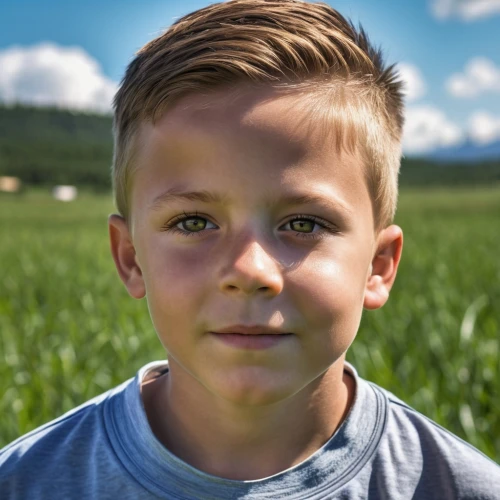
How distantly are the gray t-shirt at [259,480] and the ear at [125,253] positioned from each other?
0.63 ft

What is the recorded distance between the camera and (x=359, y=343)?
10.7 ft

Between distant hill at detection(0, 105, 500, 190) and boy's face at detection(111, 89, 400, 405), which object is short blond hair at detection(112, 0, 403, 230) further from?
distant hill at detection(0, 105, 500, 190)

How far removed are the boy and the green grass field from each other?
2.84ft

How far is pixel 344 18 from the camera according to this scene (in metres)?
1.33

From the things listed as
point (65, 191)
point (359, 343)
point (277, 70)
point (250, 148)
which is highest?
point (277, 70)

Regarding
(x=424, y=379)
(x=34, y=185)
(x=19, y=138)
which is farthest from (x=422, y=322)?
(x=19, y=138)

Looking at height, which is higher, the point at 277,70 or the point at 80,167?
the point at 277,70

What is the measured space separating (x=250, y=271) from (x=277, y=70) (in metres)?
0.33

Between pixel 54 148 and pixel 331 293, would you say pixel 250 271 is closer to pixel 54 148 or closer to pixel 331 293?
pixel 331 293

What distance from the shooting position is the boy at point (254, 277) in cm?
108

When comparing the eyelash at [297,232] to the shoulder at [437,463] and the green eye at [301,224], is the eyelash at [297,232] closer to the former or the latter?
the green eye at [301,224]

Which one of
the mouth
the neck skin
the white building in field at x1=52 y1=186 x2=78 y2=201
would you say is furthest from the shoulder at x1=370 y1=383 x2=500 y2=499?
the white building in field at x1=52 y1=186 x2=78 y2=201

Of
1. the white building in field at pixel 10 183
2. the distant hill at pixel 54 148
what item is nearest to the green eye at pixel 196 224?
the distant hill at pixel 54 148

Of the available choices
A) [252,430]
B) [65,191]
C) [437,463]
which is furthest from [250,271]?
[65,191]
